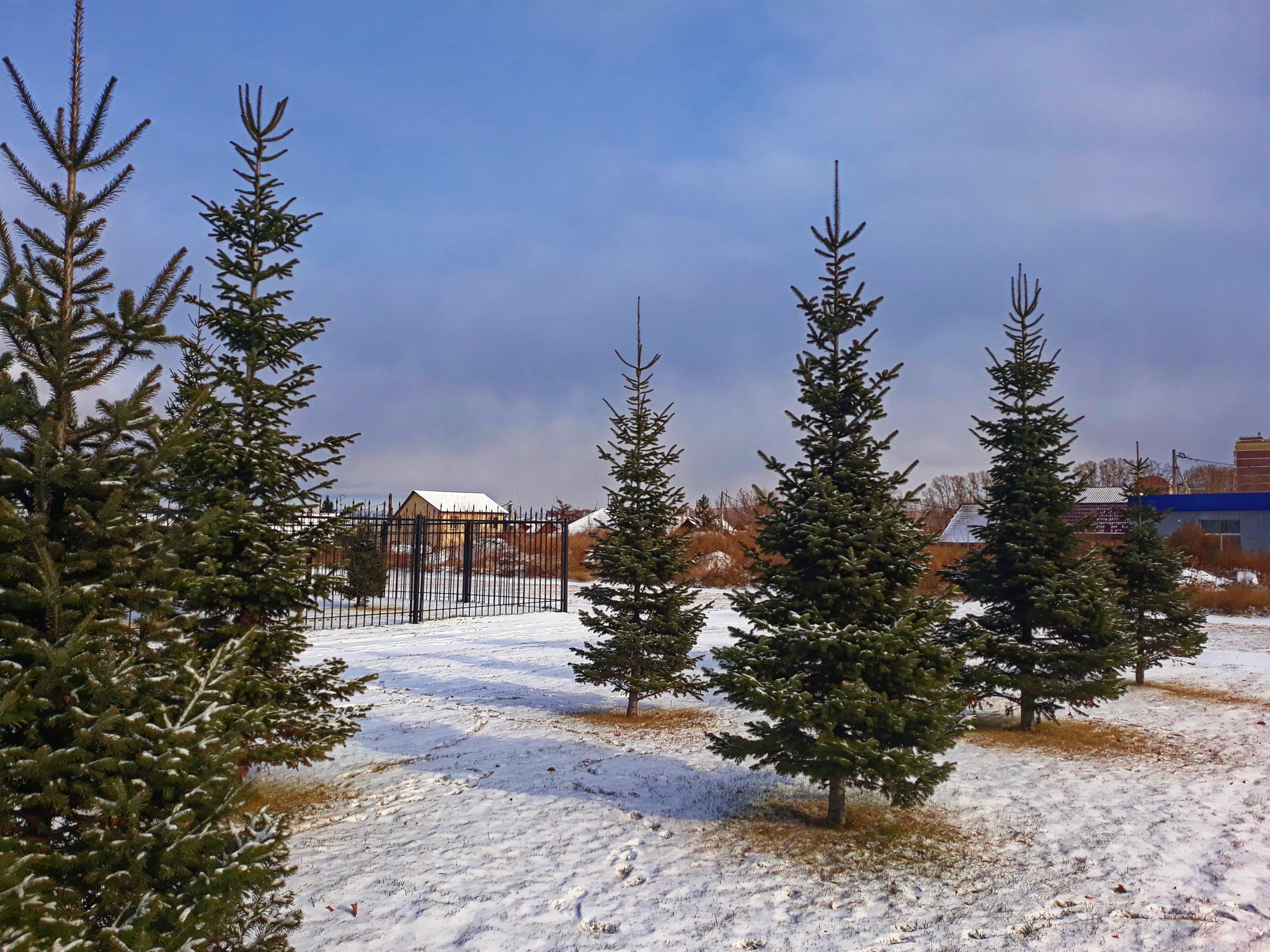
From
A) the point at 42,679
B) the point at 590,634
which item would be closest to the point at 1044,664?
the point at 42,679

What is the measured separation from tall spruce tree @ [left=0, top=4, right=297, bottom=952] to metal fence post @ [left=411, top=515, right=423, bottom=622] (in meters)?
14.5

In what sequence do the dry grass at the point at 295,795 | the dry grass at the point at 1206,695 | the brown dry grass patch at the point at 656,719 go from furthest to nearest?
1. the dry grass at the point at 1206,695
2. the brown dry grass patch at the point at 656,719
3. the dry grass at the point at 295,795

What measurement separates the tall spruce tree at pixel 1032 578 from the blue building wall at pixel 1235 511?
34698 millimetres

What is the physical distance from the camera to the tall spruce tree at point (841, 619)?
17.1 ft

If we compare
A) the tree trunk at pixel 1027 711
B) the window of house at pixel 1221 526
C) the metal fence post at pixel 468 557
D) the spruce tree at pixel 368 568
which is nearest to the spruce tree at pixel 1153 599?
the tree trunk at pixel 1027 711

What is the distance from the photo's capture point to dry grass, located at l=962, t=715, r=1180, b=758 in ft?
26.2

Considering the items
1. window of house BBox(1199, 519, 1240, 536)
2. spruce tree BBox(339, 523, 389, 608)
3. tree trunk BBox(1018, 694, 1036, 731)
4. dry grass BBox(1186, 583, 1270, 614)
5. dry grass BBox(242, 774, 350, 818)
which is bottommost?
dry grass BBox(242, 774, 350, 818)

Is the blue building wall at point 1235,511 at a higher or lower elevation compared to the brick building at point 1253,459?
lower

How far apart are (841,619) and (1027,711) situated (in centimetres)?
474

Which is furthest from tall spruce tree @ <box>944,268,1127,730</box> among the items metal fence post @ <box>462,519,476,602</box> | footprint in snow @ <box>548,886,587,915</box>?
metal fence post @ <box>462,519,476,602</box>

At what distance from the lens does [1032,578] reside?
340 inches

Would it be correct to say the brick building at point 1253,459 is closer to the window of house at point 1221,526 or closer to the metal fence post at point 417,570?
the window of house at point 1221,526

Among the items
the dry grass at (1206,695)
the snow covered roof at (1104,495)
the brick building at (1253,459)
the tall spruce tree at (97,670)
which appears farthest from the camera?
the brick building at (1253,459)

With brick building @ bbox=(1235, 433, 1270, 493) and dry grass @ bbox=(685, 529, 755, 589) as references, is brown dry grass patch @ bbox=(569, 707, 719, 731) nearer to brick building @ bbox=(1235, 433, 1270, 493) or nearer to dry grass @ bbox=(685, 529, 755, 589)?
dry grass @ bbox=(685, 529, 755, 589)
